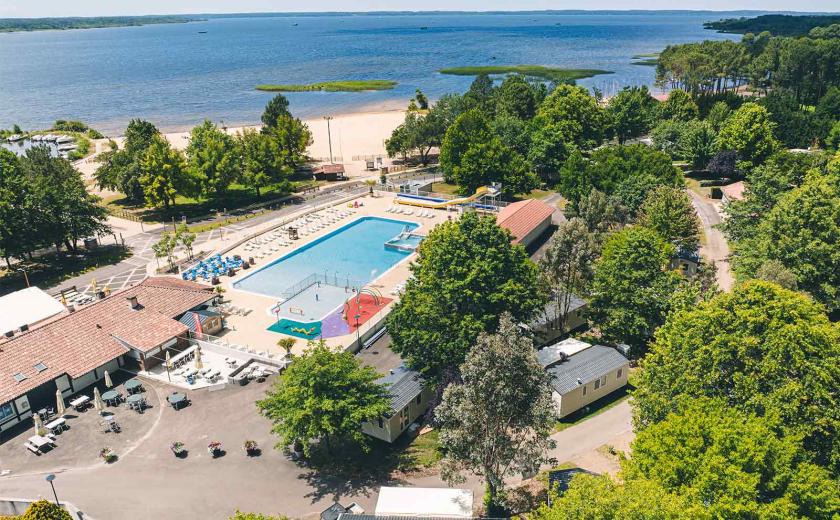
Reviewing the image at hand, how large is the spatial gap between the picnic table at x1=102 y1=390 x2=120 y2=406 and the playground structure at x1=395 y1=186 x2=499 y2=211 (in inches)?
1868

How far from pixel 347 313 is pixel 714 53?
131 meters

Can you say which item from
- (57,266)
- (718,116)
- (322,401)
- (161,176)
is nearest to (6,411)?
(322,401)

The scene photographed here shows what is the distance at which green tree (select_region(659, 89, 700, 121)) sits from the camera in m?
97.7

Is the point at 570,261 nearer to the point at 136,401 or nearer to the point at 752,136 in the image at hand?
the point at 136,401

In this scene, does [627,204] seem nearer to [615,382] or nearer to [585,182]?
[585,182]

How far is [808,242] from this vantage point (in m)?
41.2

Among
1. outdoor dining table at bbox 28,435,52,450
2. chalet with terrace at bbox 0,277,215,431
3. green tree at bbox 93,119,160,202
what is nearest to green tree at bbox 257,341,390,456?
outdoor dining table at bbox 28,435,52,450

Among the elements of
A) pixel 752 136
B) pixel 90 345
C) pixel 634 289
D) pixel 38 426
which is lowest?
pixel 38 426

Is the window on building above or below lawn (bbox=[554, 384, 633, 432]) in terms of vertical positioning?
above

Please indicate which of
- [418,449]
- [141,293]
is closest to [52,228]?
[141,293]

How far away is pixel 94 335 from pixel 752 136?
7883cm

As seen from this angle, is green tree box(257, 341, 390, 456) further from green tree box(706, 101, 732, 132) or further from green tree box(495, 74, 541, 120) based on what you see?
green tree box(495, 74, 541, 120)

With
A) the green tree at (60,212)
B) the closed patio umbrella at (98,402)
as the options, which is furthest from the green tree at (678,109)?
the closed patio umbrella at (98,402)

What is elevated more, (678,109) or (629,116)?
(678,109)
